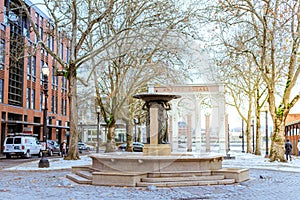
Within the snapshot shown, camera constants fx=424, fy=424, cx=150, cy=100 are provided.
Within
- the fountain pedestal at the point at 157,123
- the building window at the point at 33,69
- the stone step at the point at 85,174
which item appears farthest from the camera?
the building window at the point at 33,69

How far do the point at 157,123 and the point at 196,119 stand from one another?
1599 mm

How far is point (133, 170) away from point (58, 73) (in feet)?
49.0

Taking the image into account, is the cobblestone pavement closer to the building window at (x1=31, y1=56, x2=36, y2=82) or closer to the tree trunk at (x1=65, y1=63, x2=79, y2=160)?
the tree trunk at (x1=65, y1=63, x2=79, y2=160)

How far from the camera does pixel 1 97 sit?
140 feet

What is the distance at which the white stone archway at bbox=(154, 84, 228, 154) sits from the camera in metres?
17.0

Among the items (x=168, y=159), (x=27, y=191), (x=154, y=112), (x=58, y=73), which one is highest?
(x=58, y=73)

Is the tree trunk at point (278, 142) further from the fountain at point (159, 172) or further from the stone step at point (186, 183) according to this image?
the stone step at point (186, 183)

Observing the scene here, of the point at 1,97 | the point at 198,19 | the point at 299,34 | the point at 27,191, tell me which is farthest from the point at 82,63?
the point at 1,97

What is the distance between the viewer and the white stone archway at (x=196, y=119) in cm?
1698

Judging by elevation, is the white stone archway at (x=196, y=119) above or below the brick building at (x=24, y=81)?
Answer: below

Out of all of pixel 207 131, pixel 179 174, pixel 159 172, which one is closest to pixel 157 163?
pixel 159 172

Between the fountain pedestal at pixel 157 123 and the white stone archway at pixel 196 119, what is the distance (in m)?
1.13

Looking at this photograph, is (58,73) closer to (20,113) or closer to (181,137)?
(181,137)

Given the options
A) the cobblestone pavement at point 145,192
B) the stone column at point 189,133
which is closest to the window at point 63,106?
the stone column at point 189,133
